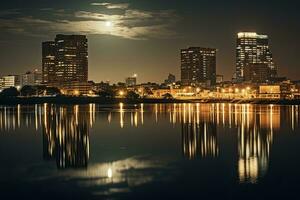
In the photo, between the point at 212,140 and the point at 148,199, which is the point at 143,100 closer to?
the point at 212,140

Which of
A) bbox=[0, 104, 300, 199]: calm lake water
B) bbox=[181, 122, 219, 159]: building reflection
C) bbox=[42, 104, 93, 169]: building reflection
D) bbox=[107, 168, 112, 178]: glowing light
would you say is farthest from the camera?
bbox=[181, 122, 219, 159]: building reflection

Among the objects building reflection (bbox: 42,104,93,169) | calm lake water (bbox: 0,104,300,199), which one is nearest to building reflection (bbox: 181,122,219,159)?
calm lake water (bbox: 0,104,300,199)

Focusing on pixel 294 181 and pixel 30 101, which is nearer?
pixel 294 181

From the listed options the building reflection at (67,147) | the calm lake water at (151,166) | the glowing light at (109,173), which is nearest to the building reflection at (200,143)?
the calm lake water at (151,166)

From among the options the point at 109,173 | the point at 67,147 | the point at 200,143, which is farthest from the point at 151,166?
the point at 200,143

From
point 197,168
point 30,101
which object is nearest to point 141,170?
point 197,168

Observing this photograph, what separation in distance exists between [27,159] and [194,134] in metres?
16.5

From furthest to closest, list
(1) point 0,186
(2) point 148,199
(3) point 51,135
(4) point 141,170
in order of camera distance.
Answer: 1. (3) point 51,135
2. (4) point 141,170
3. (1) point 0,186
4. (2) point 148,199

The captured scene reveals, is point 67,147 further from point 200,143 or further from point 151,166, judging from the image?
point 200,143

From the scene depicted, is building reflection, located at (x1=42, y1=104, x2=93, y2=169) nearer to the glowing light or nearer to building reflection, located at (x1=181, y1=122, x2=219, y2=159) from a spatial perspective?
the glowing light

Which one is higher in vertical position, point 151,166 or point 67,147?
point 67,147

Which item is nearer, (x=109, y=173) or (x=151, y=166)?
(x=109, y=173)

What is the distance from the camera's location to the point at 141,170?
22781 millimetres

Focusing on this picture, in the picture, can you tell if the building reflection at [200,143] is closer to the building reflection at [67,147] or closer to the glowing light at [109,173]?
the glowing light at [109,173]
